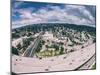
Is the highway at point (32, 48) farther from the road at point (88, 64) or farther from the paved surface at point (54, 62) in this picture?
the road at point (88, 64)

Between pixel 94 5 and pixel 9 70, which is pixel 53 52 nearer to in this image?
pixel 9 70

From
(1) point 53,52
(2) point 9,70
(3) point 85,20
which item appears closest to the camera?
(2) point 9,70

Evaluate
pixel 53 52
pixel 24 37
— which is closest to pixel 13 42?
pixel 24 37

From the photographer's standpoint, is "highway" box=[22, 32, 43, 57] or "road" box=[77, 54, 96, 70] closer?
"highway" box=[22, 32, 43, 57]

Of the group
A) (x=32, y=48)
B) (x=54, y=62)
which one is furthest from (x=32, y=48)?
(x=54, y=62)

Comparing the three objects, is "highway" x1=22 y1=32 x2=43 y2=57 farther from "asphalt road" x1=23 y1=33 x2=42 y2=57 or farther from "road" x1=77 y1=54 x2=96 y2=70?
"road" x1=77 y1=54 x2=96 y2=70

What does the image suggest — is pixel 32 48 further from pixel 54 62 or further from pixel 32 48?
pixel 54 62

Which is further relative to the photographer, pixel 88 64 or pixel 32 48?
pixel 88 64

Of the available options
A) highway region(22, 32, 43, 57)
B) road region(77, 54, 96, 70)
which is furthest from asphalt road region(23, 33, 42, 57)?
road region(77, 54, 96, 70)
